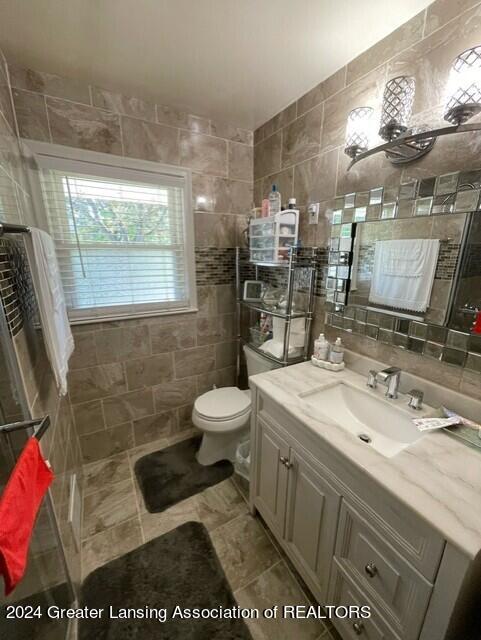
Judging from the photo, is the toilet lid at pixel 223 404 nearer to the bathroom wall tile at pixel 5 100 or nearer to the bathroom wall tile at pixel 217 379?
the bathroom wall tile at pixel 217 379

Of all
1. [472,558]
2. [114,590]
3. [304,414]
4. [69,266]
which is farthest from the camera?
[69,266]

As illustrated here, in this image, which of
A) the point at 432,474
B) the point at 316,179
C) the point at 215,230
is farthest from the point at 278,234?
the point at 432,474

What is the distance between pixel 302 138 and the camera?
4.85ft

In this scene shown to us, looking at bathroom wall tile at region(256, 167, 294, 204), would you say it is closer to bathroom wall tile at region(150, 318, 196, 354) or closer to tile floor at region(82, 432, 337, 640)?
→ bathroom wall tile at region(150, 318, 196, 354)

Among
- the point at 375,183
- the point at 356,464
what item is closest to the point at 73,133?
the point at 375,183

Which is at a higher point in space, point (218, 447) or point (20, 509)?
point (20, 509)

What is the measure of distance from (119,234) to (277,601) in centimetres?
200

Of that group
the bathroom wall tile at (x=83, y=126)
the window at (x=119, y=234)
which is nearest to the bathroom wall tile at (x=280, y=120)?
the window at (x=119, y=234)

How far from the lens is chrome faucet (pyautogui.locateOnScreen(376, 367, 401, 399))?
1.04 metres

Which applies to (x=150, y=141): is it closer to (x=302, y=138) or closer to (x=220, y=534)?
(x=302, y=138)

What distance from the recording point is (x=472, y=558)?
1.72 feet

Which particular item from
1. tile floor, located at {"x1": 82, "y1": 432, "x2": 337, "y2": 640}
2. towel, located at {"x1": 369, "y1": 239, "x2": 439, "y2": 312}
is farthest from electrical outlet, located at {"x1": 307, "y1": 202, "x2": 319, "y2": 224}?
tile floor, located at {"x1": 82, "y1": 432, "x2": 337, "y2": 640}

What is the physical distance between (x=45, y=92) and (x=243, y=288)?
59.3 inches

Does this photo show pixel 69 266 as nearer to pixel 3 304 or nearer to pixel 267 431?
pixel 3 304
